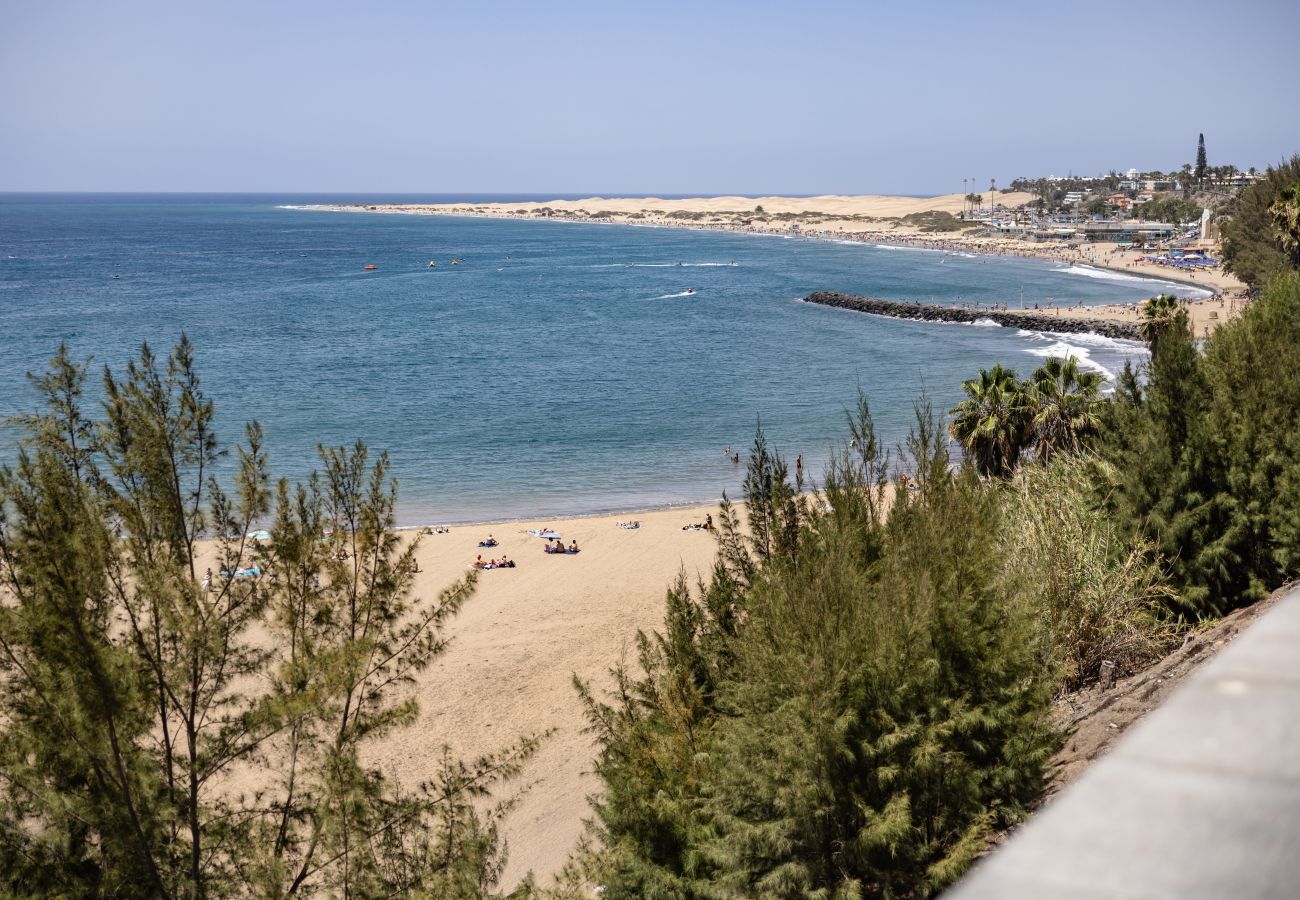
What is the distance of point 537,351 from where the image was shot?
233 feet

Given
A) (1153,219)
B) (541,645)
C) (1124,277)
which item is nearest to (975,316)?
(1124,277)

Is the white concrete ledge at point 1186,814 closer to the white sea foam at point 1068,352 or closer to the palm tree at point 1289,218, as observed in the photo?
the palm tree at point 1289,218

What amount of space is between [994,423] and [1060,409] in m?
1.76

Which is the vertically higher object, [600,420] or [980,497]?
[980,497]

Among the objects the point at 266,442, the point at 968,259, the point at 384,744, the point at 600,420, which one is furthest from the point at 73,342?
the point at 968,259

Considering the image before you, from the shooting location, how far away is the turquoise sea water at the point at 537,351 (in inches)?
1737

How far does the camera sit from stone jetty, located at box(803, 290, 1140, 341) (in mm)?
71938

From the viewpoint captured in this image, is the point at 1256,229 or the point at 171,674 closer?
the point at 171,674

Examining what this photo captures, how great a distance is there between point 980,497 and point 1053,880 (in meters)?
13.9

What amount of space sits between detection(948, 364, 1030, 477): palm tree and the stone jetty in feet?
160

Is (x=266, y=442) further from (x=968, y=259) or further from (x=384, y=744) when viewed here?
(x=968, y=259)

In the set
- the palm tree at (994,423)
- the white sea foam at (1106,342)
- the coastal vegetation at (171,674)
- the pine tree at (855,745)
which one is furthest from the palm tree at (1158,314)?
the coastal vegetation at (171,674)

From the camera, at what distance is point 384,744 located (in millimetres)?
20109

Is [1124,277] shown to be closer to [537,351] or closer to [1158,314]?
[537,351]
